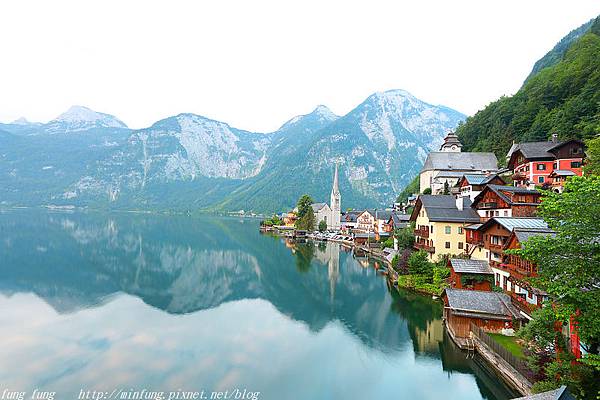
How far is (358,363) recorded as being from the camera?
24.0 m

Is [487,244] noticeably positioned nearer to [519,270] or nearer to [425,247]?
[519,270]

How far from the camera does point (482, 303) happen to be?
2491cm

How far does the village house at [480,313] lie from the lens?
23891 millimetres

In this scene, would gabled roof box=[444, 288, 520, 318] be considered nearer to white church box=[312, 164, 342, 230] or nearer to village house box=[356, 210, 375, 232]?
village house box=[356, 210, 375, 232]

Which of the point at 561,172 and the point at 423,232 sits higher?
the point at 561,172

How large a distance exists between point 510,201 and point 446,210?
8.12 meters

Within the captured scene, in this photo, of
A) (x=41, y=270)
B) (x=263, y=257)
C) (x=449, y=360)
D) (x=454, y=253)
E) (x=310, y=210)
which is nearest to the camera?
(x=449, y=360)

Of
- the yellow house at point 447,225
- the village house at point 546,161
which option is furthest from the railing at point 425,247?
the village house at point 546,161

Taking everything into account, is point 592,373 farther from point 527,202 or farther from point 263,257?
point 263,257

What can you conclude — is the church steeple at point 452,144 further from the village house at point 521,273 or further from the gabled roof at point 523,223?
the village house at point 521,273

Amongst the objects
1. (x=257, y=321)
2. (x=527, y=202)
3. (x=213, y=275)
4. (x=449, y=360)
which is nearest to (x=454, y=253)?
(x=527, y=202)

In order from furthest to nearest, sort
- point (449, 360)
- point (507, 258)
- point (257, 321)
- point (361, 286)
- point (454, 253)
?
point (361, 286) < point (454, 253) < point (257, 321) < point (507, 258) < point (449, 360)

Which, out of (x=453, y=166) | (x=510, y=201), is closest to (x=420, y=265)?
(x=510, y=201)

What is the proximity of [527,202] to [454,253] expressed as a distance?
931 centimetres
